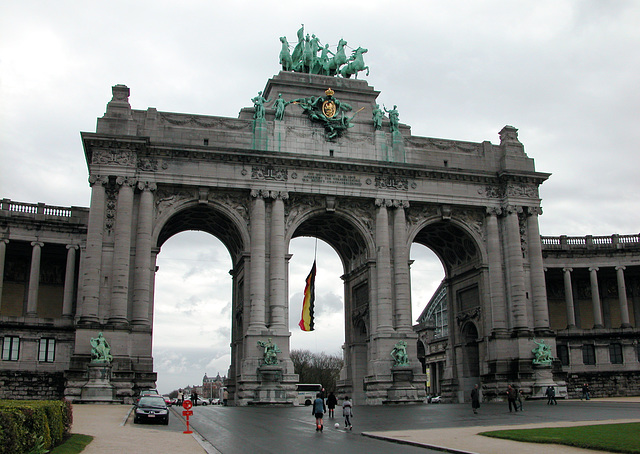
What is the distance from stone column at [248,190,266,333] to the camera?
5016 cm

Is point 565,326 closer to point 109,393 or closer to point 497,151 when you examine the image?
point 497,151

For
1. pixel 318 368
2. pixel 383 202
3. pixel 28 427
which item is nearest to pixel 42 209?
pixel 383 202

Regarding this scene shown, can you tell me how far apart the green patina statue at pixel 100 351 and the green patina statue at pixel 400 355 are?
20.7m

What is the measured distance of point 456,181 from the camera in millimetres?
57219

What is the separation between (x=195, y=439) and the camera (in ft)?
79.3

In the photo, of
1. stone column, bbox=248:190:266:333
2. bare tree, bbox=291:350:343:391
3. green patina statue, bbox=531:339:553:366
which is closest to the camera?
stone column, bbox=248:190:266:333

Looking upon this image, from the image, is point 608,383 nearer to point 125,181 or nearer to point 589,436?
point 589,436

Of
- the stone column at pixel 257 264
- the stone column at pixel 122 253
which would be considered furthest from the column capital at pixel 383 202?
the stone column at pixel 122 253

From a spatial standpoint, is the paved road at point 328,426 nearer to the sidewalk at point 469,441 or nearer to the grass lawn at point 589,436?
the sidewalk at point 469,441

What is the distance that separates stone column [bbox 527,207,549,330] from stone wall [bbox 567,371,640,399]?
31.5 ft

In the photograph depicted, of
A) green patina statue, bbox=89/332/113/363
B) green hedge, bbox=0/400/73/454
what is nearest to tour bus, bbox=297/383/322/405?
green patina statue, bbox=89/332/113/363

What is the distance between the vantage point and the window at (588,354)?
6412cm

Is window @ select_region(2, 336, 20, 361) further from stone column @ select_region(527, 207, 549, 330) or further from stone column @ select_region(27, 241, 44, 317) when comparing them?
stone column @ select_region(527, 207, 549, 330)

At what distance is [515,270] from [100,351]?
110 feet
